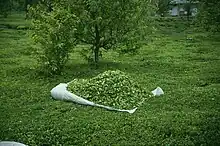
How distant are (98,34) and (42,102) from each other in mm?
6285

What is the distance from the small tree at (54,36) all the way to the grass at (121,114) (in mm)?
591

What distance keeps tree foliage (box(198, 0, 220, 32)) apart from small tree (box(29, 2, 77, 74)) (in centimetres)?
490

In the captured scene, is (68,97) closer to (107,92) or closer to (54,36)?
(107,92)

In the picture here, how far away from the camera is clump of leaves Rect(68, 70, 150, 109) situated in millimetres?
11242

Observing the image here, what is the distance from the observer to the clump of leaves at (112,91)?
443 inches

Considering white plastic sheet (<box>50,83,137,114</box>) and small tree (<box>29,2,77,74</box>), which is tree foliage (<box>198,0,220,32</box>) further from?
white plastic sheet (<box>50,83,137,114</box>)

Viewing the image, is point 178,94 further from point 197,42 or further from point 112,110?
point 197,42

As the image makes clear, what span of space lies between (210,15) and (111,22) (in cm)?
452

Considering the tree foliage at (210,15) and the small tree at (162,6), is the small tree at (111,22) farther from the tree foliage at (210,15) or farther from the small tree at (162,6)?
the small tree at (162,6)

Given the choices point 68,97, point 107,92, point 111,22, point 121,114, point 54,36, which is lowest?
point 121,114

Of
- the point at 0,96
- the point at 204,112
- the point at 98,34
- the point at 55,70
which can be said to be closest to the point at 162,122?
the point at 204,112

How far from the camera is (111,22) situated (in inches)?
662

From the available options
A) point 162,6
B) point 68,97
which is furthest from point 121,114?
point 162,6

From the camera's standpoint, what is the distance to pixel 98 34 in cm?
1722
